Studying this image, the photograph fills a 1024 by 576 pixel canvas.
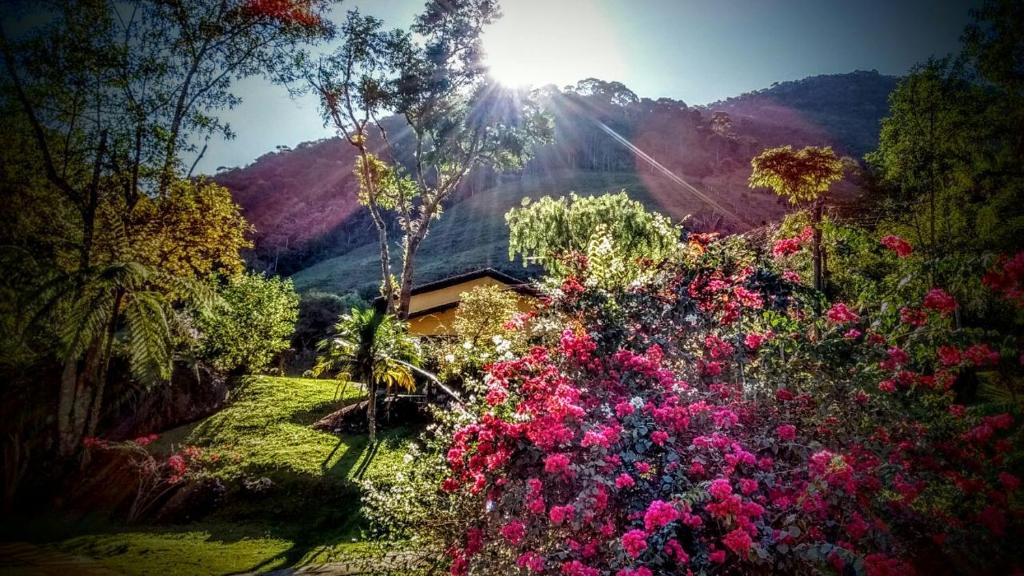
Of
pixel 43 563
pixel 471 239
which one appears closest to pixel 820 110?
pixel 471 239

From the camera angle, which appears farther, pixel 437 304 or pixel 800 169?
pixel 437 304

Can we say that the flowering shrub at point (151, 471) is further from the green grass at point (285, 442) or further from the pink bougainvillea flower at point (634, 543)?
the pink bougainvillea flower at point (634, 543)

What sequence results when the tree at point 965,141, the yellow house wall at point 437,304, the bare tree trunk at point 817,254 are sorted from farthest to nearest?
the yellow house wall at point 437,304 → the tree at point 965,141 → the bare tree trunk at point 817,254

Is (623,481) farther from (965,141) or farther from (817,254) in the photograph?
(965,141)

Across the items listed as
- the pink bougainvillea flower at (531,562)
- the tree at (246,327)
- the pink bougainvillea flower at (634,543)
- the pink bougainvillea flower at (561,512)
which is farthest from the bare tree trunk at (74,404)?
the pink bougainvillea flower at (634,543)

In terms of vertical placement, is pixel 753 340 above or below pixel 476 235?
below

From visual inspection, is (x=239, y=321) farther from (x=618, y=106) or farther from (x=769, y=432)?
(x=618, y=106)

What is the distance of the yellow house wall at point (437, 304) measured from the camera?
90.0ft

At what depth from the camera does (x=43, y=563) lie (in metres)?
7.88

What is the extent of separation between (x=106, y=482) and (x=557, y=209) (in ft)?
80.0

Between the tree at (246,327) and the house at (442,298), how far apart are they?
20.0ft

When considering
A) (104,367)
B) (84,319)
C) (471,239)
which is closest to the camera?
(84,319)

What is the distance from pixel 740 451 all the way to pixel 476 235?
71.8 metres

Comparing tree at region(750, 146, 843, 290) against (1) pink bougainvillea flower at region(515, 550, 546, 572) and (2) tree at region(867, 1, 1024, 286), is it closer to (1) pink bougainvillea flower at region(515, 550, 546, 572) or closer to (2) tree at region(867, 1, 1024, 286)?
(2) tree at region(867, 1, 1024, 286)
